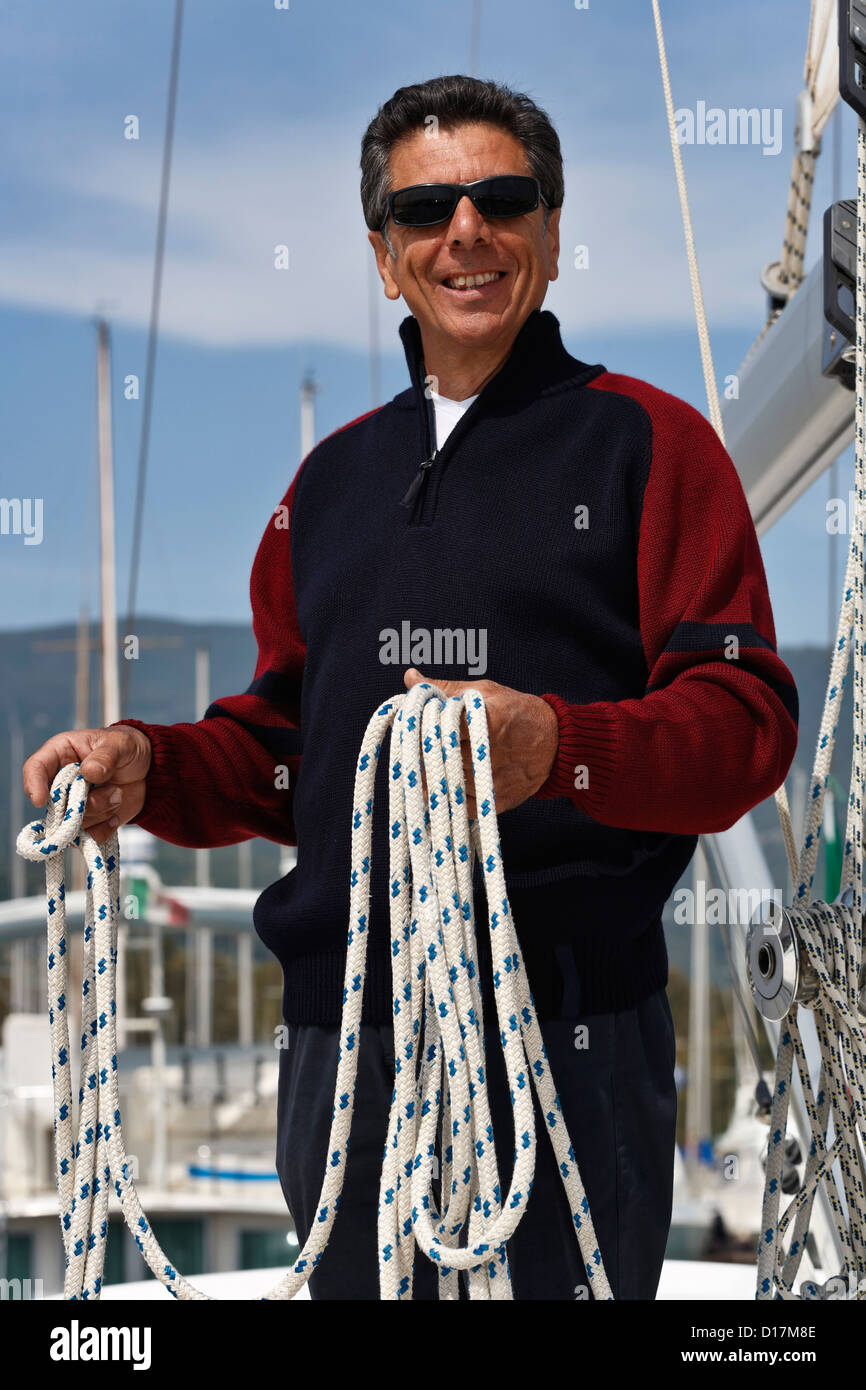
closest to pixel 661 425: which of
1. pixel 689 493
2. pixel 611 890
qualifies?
pixel 689 493

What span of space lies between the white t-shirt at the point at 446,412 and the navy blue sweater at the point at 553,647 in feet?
0.04

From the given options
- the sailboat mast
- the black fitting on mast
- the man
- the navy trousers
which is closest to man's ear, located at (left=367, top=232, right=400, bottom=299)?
the man

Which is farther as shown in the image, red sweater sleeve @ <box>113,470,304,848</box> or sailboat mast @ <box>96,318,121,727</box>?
sailboat mast @ <box>96,318,121,727</box>

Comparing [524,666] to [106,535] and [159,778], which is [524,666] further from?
[106,535]

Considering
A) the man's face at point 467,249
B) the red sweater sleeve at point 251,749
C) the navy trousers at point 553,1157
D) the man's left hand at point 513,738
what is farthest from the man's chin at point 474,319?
the navy trousers at point 553,1157

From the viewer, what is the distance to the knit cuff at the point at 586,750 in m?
1.25

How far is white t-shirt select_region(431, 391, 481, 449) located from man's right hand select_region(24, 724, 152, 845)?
458 millimetres

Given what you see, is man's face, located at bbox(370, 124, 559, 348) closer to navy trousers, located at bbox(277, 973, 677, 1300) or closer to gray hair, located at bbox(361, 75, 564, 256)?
gray hair, located at bbox(361, 75, 564, 256)

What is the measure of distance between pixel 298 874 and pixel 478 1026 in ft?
1.23

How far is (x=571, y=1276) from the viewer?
1397 mm

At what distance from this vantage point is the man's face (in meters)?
1.52

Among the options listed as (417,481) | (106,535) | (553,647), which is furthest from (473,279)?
(106,535)

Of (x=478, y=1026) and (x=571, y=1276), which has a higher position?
(x=478, y=1026)
